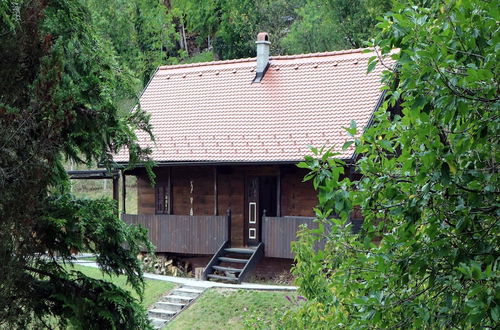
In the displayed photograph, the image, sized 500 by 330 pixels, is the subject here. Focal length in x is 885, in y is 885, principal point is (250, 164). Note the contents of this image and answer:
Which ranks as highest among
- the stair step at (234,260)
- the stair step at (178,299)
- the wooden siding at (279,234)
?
the wooden siding at (279,234)

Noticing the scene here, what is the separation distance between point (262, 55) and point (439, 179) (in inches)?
892

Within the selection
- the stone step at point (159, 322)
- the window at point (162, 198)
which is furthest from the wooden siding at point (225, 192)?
the stone step at point (159, 322)

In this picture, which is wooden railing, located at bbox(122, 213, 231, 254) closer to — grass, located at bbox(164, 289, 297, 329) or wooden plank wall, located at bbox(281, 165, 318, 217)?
wooden plank wall, located at bbox(281, 165, 318, 217)

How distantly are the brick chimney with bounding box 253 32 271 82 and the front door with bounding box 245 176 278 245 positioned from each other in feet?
12.5

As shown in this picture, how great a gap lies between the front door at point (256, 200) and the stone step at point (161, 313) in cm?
480

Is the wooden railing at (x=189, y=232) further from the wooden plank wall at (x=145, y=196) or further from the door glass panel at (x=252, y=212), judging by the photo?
the wooden plank wall at (x=145, y=196)

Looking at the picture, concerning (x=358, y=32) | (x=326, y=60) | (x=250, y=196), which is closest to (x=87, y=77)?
(x=250, y=196)

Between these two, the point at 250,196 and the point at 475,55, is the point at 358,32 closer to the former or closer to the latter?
the point at 250,196

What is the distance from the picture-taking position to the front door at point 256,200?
25.4 meters

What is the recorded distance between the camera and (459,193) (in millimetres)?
5906

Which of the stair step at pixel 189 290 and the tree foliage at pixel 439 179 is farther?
the stair step at pixel 189 290

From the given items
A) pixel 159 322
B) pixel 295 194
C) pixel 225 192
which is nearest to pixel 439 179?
pixel 159 322

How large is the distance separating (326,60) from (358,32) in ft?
45.0

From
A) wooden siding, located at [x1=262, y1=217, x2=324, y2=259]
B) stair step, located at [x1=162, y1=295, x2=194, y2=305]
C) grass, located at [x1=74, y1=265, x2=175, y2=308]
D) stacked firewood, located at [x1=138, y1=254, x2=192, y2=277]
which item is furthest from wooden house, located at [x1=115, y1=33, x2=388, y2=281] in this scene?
stair step, located at [x1=162, y1=295, x2=194, y2=305]
